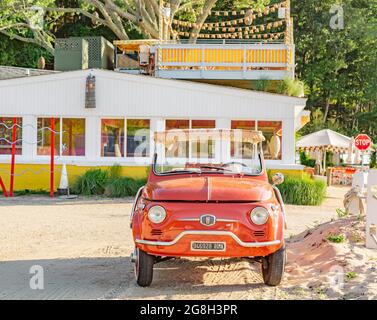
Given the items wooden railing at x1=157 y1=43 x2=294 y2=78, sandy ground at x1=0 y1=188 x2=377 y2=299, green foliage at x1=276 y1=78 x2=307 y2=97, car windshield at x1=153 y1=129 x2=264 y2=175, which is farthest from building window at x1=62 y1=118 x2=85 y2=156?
car windshield at x1=153 y1=129 x2=264 y2=175

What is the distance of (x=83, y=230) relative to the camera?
481 inches

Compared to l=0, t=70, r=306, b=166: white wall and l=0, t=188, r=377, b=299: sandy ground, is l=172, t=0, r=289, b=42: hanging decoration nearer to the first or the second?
l=0, t=70, r=306, b=166: white wall

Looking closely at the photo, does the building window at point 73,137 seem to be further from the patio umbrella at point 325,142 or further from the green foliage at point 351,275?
the green foliage at point 351,275

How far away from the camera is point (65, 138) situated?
2091 centimetres

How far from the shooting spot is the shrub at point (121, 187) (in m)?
19.6

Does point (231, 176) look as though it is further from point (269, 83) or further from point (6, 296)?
point (269, 83)

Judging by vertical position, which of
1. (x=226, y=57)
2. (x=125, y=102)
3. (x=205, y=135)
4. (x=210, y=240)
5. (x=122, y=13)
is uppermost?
(x=122, y=13)

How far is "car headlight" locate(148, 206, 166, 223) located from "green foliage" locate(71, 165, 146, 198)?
12804 mm

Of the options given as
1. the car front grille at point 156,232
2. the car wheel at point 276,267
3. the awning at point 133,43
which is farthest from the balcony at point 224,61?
the car front grille at point 156,232

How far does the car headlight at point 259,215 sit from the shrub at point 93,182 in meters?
13.7

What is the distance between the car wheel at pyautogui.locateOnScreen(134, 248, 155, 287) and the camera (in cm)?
689

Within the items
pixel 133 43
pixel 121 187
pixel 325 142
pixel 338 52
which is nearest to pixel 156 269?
pixel 121 187

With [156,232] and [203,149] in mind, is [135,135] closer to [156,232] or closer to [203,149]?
[203,149]

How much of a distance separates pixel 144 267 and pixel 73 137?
1453 cm
